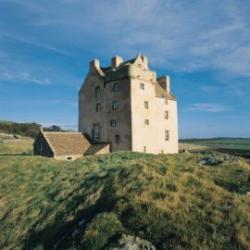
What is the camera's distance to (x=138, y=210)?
1109 cm

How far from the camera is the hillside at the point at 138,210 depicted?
31.6 ft

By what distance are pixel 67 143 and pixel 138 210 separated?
2599 cm

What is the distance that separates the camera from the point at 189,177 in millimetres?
13797

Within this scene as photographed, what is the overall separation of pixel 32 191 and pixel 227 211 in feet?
43.1

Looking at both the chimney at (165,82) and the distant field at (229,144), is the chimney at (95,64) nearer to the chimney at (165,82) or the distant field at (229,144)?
the chimney at (165,82)

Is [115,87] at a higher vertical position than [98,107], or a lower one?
higher

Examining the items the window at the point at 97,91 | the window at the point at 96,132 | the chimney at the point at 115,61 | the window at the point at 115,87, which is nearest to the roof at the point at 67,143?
the window at the point at 96,132

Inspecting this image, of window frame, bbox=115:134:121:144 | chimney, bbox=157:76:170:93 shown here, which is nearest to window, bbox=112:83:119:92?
window frame, bbox=115:134:121:144

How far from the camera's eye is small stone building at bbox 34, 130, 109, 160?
3357 centimetres

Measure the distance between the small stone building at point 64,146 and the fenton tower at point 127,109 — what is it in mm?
1881

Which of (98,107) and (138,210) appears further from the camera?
(98,107)

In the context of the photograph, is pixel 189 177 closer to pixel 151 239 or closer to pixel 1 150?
pixel 151 239

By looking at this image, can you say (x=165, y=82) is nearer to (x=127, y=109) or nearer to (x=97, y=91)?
(x=97, y=91)

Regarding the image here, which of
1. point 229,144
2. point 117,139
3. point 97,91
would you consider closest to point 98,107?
point 97,91
